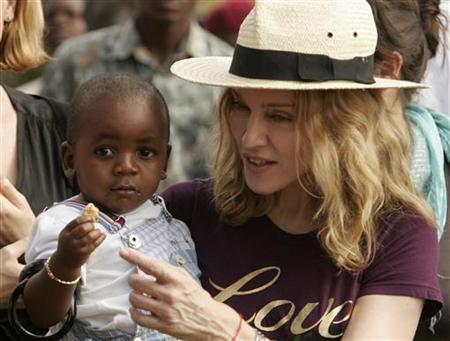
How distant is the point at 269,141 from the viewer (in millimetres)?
3965

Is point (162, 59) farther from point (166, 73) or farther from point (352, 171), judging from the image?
point (352, 171)

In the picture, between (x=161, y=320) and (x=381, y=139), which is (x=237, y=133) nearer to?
(x=381, y=139)

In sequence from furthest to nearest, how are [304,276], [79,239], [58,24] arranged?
[58,24] → [304,276] → [79,239]

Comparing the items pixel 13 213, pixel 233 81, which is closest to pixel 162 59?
pixel 13 213

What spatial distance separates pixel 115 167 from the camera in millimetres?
3957

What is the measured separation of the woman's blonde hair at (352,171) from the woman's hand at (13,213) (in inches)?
34.4

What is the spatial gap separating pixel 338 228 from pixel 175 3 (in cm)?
360

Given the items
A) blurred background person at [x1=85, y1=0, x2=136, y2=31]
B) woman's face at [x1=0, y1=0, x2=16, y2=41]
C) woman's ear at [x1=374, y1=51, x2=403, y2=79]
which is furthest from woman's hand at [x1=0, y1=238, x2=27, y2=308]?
blurred background person at [x1=85, y1=0, x2=136, y2=31]

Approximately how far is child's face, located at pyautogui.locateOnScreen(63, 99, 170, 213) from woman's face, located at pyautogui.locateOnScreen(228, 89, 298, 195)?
0.88ft

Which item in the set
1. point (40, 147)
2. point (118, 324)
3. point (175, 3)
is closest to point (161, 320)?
point (118, 324)

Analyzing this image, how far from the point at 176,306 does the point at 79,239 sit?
1.08 feet

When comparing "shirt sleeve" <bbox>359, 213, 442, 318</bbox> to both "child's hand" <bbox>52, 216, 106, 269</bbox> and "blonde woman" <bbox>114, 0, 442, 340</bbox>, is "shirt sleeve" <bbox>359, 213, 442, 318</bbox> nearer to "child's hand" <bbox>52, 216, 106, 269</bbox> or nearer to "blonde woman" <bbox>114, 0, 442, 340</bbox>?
"blonde woman" <bbox>114, 0, 442, 340</bbox>

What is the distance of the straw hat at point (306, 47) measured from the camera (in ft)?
12.9

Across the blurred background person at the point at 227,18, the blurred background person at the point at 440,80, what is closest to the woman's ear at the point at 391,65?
the blurred background person at the point at 440,80
